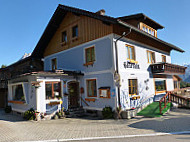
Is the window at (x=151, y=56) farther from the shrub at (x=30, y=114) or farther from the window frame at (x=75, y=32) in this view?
the shrub at (x=30, y=114)

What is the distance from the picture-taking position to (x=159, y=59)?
685 inches

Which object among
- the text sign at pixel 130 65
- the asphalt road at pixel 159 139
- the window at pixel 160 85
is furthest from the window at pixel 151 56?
the asphalt road at pixel 159 139

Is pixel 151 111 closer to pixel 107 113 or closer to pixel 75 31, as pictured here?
pixel 107 113

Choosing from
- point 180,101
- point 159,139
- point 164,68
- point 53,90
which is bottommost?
point 159,139

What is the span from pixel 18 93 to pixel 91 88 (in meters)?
6.17

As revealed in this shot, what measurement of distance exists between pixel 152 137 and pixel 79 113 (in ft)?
24.0

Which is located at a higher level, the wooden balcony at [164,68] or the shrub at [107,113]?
the wooden balcony at [164,68]

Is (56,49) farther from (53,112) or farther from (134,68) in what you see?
(134,68)

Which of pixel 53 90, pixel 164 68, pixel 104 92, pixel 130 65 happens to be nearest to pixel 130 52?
pixel 130 65

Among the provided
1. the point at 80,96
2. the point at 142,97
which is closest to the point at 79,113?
the point at 80,96

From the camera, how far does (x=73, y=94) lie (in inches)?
563

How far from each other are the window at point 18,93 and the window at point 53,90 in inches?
88.1

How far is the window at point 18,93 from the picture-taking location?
1287 cm

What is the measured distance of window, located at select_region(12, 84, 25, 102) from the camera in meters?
12.9
